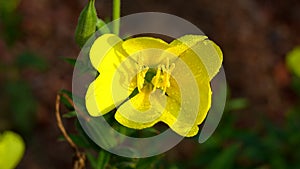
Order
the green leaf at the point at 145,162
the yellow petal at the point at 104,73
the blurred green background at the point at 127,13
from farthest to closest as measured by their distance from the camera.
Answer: the blurred green background at the point at 127,13 < the green leaf at the point at 145,162 < the yellow petal at the point at 104,73

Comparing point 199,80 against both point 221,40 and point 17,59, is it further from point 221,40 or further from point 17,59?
point 221,40

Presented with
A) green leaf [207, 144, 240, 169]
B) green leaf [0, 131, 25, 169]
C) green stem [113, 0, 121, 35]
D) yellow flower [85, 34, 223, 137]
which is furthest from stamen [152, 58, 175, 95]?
green leaf [207, 144, 240, 169]

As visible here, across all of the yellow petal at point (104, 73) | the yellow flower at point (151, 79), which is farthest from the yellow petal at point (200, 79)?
the yellow petal at point (104, 73)

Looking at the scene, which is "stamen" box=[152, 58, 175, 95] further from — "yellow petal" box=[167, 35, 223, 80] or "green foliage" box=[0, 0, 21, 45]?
"green foliage" box=[0, 0, 21, 45]

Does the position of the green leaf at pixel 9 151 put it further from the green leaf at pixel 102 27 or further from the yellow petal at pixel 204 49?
the yellow petal at pixel 204 49

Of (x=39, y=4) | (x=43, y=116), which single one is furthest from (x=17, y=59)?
(x=39, y=4)

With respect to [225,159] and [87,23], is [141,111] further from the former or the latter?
[225,159]
